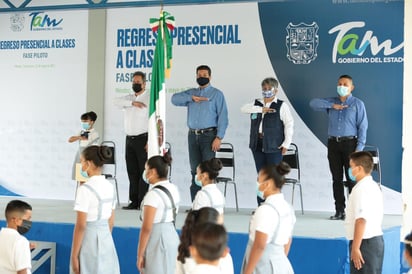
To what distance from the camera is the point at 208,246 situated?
311 centimetres

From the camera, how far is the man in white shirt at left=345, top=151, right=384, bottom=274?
502 cm

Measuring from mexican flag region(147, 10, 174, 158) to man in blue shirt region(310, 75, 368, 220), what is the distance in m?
2.23

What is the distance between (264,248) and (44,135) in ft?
21.8

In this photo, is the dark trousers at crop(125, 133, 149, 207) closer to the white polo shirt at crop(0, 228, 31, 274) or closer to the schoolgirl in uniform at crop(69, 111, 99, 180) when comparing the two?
the schoolgirl in uniform at crop(69, 111, 99, 180)

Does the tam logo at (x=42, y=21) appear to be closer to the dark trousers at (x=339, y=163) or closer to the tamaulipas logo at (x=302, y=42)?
the tamaulipas logo at (x=302, y=42)

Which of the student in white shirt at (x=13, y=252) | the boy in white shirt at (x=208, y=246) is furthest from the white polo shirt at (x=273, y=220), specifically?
the student in white shirt at (x=13, y=252)

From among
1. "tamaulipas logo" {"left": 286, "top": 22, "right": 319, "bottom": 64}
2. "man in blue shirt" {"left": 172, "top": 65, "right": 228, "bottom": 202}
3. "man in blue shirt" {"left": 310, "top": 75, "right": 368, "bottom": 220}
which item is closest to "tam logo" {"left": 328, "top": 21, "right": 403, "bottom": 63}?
"tamaulipas logo" {"left": 286, "top": 22, "right": 319, "bottom": 64}

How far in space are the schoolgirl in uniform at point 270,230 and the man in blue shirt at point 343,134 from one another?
11.0ft

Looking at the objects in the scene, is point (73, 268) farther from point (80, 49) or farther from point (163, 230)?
point (80, 49)

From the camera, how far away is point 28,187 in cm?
1055

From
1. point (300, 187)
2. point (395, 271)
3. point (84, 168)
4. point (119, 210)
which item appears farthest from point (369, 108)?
point (84, 168)

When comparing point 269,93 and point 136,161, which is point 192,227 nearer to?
point 269,93

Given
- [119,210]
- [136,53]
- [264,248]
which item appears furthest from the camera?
[136,53]

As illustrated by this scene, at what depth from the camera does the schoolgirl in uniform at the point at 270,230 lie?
437 cm
